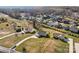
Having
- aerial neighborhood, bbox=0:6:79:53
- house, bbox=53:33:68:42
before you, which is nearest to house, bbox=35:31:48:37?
aerial neighborhood, bbox=0:6:79:53

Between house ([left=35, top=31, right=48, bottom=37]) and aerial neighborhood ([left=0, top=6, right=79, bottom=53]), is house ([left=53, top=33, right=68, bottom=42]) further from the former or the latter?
house ([left=35, top=31, right=48, bottom=37])

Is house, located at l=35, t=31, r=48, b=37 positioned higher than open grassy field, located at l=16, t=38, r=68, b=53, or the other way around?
house, located at l=35, t=31, r=48, b=37

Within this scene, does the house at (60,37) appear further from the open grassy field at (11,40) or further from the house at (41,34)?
the open grassy field at (11,40)

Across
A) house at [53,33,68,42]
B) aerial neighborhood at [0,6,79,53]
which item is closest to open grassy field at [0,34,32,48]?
aerial neighborhood at [0,6,79,53]

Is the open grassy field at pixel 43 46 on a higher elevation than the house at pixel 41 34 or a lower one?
lower

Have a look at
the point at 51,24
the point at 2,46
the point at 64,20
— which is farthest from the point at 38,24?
the point at 2,46

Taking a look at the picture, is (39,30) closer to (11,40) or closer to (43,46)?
(43,46)

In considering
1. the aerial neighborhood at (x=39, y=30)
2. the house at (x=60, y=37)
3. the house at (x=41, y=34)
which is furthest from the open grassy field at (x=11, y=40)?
the house at (x=60, y=37)
